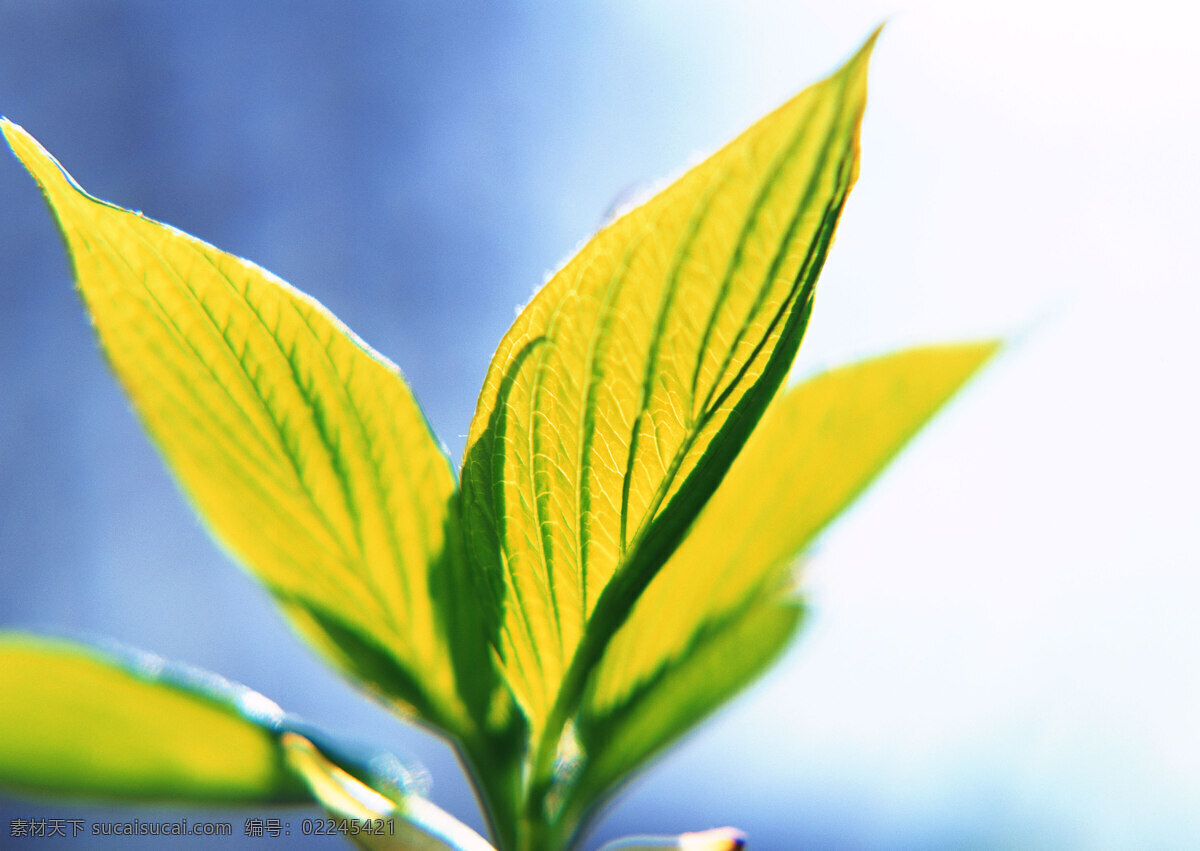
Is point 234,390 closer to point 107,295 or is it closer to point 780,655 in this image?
point 107,295

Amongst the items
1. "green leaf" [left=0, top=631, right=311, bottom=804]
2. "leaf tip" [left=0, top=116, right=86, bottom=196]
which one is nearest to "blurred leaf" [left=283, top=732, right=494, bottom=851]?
"green leaf" [left=0, top=631, right=311, bottom=804]

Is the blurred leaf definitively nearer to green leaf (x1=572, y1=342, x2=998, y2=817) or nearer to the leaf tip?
green leaf (x1=572, y1=342, x2=998, y2=817)

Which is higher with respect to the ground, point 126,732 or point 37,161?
point 37,161

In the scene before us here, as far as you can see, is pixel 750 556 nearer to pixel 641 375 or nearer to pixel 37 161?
pixel 641 375

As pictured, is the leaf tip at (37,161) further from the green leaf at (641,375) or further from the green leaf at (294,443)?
the green leaf at (641,375)

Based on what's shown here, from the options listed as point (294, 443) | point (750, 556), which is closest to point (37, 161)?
point (294, 443)

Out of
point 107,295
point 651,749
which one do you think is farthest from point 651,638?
point 107,295
